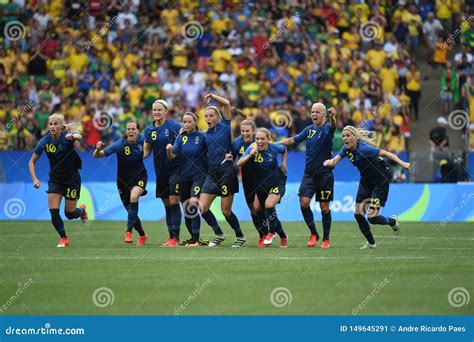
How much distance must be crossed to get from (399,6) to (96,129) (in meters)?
10.1

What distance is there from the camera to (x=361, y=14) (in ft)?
122

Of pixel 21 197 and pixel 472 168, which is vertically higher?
pixel 472 168

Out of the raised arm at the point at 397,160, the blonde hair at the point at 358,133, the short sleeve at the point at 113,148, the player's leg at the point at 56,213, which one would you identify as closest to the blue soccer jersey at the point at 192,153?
the short sleeve at the point at 113,148

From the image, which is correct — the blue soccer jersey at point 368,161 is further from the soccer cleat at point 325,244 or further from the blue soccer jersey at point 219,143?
the blue soccer jersey at point 219,143

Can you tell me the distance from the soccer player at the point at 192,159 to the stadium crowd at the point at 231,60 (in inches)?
438

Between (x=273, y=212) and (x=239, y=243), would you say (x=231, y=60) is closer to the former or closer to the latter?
(x=239, y=243)

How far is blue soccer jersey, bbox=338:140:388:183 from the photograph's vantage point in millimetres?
21266

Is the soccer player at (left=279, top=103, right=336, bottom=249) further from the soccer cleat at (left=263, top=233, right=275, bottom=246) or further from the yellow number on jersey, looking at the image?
the yellow number on jersey

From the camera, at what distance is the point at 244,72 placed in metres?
36.0

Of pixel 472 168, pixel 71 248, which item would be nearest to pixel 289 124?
pixel 472 168

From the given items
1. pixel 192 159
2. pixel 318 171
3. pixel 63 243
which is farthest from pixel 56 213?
pixel 318 171

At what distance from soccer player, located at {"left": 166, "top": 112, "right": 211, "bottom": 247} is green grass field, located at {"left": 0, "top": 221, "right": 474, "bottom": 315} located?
81 cm

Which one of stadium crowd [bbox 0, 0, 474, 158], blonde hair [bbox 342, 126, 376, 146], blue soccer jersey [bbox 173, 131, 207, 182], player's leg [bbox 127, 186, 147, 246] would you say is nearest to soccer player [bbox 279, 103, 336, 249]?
blonde hair [bbox 342, 126, 376, 146]

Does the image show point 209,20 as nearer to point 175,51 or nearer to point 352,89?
point 175,51
